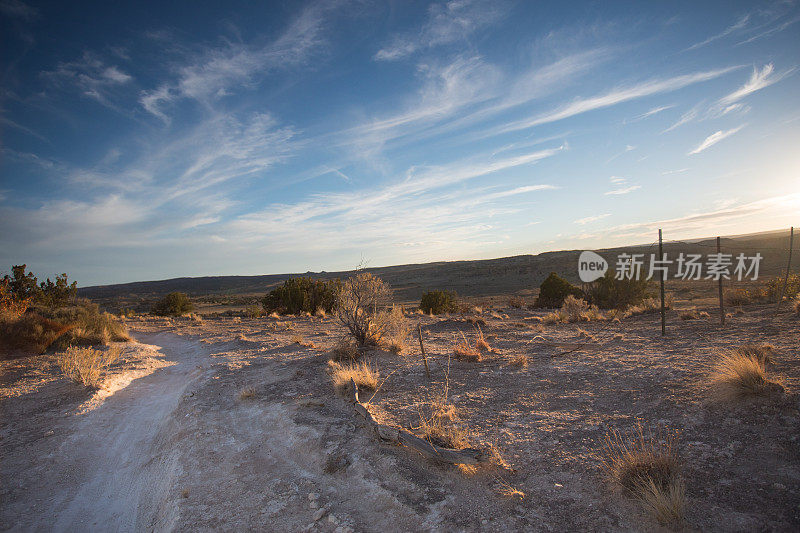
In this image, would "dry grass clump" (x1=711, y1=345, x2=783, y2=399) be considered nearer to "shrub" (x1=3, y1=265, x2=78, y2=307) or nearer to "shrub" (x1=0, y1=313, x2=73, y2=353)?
"shrub" (x1=0, y1=313, x2=73, y2=353)

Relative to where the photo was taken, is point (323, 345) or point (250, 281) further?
point (250, 281)

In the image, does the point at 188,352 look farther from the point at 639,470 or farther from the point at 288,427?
the point at 639,470

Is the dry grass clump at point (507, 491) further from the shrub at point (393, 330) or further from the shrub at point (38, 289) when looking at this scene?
the shrub at point (38, 289)

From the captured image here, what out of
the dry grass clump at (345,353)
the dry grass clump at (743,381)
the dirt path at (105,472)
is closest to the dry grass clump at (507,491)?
the dry grass clump at (743,381)

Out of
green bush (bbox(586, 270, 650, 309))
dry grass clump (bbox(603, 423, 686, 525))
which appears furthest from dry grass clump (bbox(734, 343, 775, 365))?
green bush (bbox(586, 270, 650, 309))

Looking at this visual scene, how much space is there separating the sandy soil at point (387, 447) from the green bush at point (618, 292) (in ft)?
39.4

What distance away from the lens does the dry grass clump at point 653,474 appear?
10.5ft

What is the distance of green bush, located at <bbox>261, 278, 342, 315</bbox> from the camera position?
85.4 ft

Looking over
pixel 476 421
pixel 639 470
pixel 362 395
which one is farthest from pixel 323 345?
pixel 639 470

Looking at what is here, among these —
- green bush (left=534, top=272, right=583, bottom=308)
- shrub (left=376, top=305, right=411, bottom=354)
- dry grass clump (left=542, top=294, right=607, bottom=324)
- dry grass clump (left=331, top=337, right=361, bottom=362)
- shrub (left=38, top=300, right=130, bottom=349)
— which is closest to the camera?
dry grass clump (left=331, top=337, right=361, bottom=362)

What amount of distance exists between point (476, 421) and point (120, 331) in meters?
14.6

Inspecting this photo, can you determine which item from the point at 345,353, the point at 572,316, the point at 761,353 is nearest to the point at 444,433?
the point at 345,353

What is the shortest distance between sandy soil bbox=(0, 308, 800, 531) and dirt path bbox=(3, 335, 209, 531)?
25 mm

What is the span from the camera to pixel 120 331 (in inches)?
561
